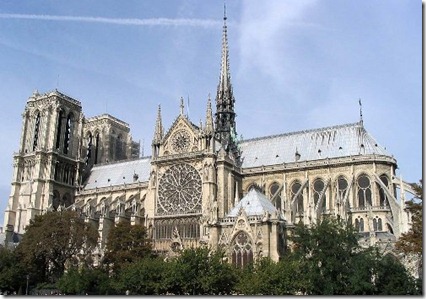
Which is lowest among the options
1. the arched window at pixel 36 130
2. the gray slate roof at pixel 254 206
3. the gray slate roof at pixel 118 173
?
the gray slate roof at pixel 254 206

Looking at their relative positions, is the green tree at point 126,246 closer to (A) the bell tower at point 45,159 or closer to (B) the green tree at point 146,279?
(B) the green tree at point 146,279

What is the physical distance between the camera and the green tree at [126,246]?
4962 cm

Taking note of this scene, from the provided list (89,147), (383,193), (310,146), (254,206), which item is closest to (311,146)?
(310,146)

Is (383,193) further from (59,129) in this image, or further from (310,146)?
(59,129)

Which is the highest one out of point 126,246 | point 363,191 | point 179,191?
point 179,191

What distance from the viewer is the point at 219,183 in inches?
2306

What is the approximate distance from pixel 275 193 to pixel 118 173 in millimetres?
27973

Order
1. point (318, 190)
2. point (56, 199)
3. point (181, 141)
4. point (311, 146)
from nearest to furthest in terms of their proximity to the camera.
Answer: point (318, 190), point (181, 141), point (311, 146), point (56, 199)

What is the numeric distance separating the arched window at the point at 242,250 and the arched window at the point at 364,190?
18038 millimetres

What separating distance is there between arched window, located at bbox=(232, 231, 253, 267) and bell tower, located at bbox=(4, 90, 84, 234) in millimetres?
34661

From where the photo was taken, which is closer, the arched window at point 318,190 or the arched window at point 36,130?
the arched window at point 318,190

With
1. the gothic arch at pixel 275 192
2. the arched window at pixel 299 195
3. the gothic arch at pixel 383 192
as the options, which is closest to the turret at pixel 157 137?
the gothic arch at pixel 275 192

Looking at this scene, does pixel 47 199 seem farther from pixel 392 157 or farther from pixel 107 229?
pixel 392 157

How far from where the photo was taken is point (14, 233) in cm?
6894
